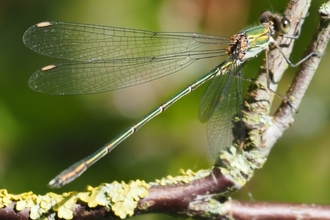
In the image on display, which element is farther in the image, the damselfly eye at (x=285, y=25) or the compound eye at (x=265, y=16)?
the compound eye at (x=265, y=16)

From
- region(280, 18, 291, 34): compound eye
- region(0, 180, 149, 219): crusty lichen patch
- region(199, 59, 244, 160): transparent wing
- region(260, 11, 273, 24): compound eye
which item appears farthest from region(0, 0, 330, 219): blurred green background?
region(0, 180, 149, 219): crusty lichen patch

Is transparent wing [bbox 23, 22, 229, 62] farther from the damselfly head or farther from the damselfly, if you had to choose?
the damselfly head

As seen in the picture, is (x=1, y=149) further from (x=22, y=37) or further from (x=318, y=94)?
(x=318, y=94)

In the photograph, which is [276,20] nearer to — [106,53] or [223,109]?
[223,109]

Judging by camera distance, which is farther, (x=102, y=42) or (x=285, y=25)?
(x=102, y=42)

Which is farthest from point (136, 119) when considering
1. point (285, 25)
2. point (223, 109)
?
point (285, 25)

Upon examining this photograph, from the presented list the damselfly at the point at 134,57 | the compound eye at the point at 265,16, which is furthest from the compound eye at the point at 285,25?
the compound eye at the point at 265,16

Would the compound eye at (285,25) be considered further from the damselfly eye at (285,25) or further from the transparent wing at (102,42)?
the transparent wing at (102,42)
